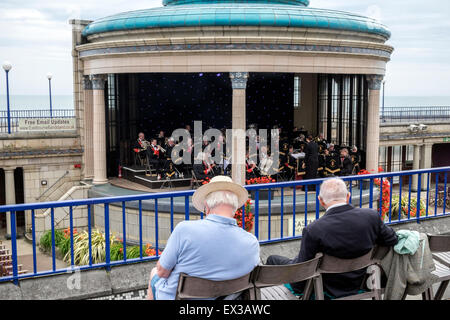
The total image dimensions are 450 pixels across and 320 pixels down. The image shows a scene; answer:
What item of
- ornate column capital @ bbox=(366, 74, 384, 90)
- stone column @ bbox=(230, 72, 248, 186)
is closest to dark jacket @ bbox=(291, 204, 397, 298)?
stone column @ bbox=(230, 72, 248, 186)

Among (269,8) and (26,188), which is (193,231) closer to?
(269,8)

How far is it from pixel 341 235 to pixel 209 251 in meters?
1.15

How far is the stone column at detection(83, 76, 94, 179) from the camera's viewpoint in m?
22.4

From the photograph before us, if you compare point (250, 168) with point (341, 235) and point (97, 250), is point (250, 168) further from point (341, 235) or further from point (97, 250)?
point (341, 235)

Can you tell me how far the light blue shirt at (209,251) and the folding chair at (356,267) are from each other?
27.9 inches

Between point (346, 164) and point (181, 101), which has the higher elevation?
point (181, 101)

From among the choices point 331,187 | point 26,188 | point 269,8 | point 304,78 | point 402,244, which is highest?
point 269,8

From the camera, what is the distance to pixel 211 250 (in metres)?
4.09

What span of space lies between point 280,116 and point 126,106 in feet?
26.7

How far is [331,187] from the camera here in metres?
4.62

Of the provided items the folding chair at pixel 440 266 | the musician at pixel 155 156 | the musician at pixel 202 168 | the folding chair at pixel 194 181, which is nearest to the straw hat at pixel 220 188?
the folding chair at pixel 440 266

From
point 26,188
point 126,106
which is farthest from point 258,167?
point 26,188

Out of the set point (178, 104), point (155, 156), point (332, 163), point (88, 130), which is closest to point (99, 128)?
point (88, 130)
